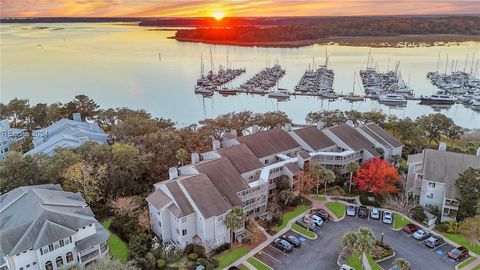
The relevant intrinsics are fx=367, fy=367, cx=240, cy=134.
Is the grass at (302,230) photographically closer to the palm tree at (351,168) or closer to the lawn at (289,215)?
the lawn at (289,215)

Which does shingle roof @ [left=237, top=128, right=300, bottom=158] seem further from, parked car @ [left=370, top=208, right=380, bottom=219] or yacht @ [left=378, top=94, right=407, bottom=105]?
yacht @ [left=378, top=94, right=407, bottom=105]

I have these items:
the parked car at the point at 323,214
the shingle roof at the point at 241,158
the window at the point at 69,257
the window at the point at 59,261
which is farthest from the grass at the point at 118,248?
the parked car at the point at 323,214

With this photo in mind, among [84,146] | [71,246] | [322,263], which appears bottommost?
[322,263]

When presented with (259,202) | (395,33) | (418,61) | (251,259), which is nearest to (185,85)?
(259,202)

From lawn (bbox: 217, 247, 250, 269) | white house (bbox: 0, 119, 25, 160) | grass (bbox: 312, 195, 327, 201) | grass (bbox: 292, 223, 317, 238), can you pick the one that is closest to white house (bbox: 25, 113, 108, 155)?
white house (bbox: 0, 119, 25, 160)

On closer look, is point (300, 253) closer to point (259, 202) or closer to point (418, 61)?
point (259, 202)

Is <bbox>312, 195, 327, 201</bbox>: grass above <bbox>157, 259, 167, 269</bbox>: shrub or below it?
above
